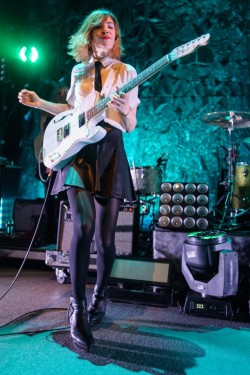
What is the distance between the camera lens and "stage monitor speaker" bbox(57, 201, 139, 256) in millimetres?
3545

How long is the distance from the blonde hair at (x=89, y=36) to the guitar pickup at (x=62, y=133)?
50cm

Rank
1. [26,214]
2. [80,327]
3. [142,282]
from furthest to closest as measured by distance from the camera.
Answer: [26,214] < [142,282] < [80,327]

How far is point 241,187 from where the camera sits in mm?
4242

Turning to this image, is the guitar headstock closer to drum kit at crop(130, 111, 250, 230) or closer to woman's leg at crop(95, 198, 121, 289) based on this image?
woman's leg at crop(95, 198, 121, 289)

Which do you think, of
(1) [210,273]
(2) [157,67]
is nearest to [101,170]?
(2) [157,67]

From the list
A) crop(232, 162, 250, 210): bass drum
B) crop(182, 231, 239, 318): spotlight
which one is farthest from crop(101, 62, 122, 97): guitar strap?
crop(232, 162, 250, 210): bass drum

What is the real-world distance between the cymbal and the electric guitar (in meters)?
2.21

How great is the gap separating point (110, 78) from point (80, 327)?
54.0 inches

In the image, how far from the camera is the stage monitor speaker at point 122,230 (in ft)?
11.6

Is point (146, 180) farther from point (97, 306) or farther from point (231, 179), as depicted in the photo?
point (97, 306)

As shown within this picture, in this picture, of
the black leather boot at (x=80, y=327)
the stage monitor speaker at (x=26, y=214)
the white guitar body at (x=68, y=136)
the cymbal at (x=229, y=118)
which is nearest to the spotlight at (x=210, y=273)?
the black leather boot at (x=80, y=327)

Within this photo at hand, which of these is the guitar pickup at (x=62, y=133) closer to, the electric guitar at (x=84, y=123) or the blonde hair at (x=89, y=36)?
the electric guitar at (x=84, y=123)

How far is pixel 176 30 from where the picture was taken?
536 cm

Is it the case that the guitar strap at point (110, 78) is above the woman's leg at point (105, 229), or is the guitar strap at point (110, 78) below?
above
